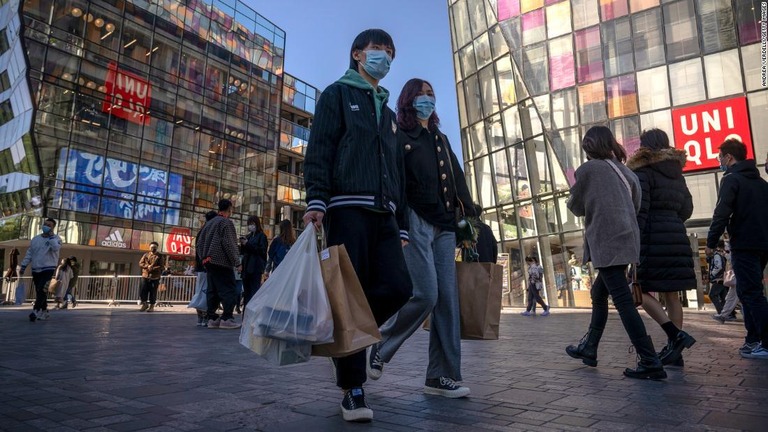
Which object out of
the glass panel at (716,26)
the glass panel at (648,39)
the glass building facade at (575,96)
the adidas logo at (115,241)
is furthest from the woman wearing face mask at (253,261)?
the adidas logo at (115,241)

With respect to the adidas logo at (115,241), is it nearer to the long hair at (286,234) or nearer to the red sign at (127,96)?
the red sign at (127,96)

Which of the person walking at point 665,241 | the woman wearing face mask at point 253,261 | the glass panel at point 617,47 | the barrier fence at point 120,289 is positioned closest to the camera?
the person walking at point 665,241

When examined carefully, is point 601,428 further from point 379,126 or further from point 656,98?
point 656,98

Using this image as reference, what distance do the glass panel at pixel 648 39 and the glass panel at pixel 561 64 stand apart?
8.73 feet

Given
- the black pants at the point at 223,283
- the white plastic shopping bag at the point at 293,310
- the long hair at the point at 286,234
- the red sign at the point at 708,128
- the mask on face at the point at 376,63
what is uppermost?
the red sign at the point at 708,128

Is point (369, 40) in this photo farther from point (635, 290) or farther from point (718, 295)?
point (718, 295)

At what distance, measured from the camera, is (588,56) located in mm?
23938

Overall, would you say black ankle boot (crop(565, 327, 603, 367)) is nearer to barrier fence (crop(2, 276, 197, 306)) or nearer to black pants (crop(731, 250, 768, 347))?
black pants (crop(731, 250, 768, 347))

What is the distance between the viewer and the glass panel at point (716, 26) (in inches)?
816

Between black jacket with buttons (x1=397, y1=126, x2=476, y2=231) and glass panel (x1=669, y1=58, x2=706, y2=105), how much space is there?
2142 centimetres

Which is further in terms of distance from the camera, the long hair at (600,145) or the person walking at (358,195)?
the long hair at (600,145)

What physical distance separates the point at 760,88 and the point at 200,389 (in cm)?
2322

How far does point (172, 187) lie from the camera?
110 feet

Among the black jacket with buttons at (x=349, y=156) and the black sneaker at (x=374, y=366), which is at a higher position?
the black jacket with buttons at (x=349, y=156)
